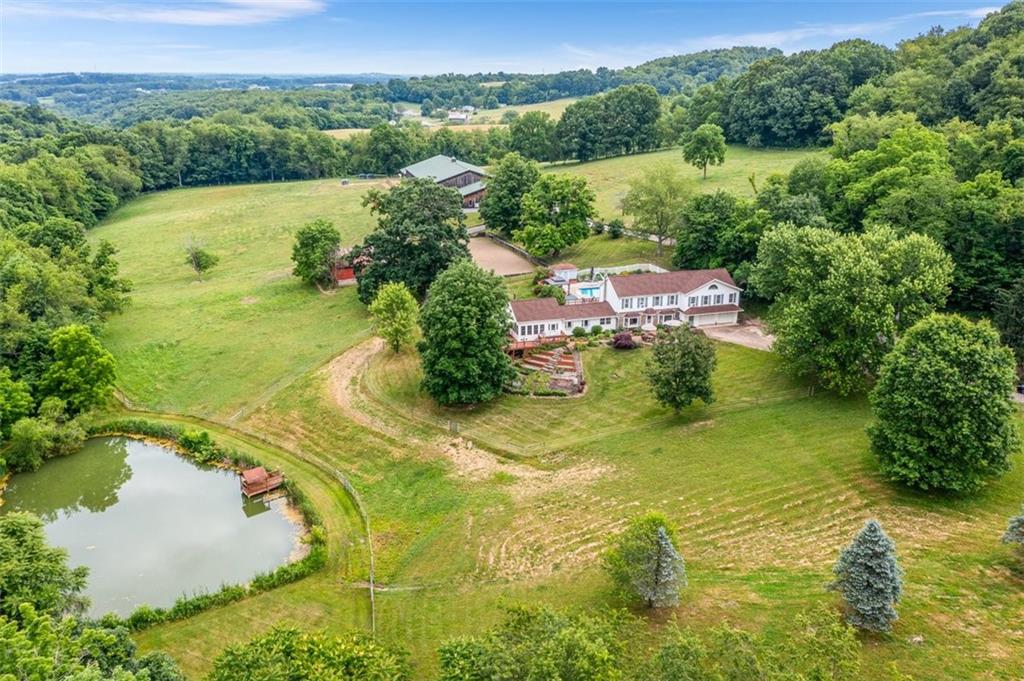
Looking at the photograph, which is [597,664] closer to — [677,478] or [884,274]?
[677,478]

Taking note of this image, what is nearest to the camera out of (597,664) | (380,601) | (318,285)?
(597,664)

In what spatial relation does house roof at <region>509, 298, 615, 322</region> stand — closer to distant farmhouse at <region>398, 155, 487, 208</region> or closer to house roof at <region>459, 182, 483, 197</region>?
distant farmhouse at <region>398, 155, 487, 208</region>

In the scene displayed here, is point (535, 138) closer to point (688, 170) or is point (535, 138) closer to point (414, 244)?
point (688, 170)

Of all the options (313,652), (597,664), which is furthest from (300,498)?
(597,664)

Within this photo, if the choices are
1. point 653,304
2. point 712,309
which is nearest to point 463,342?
point 653,304

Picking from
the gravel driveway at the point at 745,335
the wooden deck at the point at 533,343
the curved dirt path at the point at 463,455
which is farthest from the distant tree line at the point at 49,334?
the gravel driveway at the point at 745,335

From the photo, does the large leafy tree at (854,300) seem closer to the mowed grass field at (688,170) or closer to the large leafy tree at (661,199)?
the large leafy tree at (661,199)
